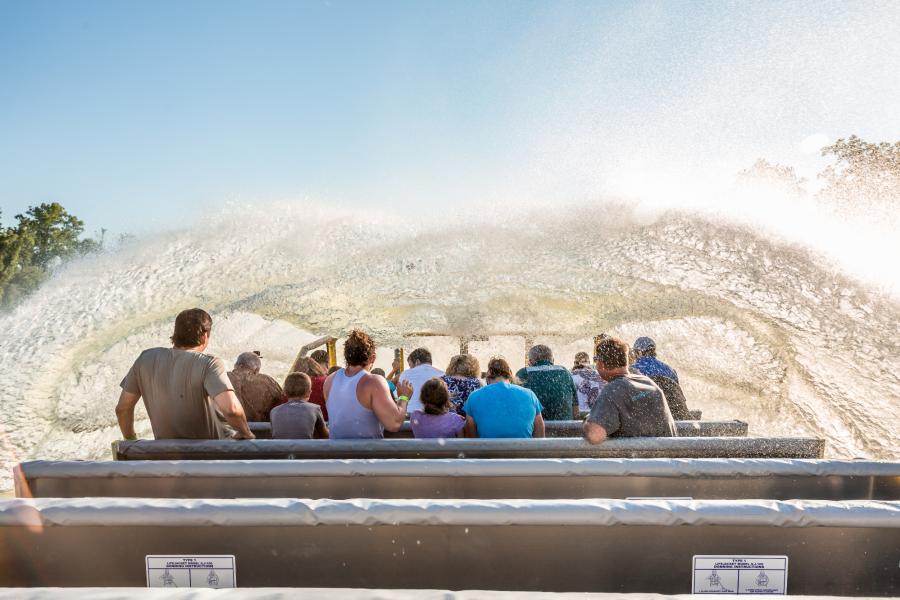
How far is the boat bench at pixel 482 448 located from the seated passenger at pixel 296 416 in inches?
37.7

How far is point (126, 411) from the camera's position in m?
4.14

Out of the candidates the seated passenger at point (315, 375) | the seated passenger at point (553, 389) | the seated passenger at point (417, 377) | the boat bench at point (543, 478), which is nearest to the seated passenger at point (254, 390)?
the seated passenger at point (315, 375)

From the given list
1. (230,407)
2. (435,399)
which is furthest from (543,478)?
(230,407)

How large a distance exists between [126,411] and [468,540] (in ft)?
9.69

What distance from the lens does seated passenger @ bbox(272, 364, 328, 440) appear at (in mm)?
4539

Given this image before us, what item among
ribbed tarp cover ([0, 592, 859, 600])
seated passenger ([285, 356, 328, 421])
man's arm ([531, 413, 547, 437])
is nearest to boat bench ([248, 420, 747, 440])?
man's arm ([531, 413, 547, 437])

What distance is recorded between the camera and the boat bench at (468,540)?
202cm

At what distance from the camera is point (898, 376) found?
706cm

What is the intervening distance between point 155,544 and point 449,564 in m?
0.95

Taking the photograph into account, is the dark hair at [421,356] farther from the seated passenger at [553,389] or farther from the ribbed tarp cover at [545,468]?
the ribbed tarp cover at [545,468]

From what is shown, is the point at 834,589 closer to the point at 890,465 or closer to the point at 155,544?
the point at 890,465

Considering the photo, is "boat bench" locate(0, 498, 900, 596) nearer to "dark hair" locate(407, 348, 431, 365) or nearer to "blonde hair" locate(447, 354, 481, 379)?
"blonde hair" locate(447, 354, 481, 379)

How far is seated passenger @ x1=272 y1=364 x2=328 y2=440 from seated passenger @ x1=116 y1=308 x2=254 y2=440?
1.35ft

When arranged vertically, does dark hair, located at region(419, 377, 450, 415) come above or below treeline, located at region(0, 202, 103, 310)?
below
